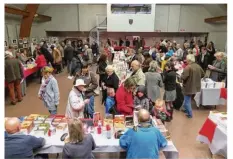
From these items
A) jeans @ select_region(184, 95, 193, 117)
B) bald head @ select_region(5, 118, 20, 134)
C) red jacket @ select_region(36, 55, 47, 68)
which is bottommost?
jeans @ select_region(184, 95, 193, 117)

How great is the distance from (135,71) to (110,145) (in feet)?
6.24

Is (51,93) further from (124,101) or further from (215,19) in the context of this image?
(215,19)

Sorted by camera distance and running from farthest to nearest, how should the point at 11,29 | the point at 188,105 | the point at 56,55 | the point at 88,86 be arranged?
the point at 11,29, the point at 56,55, the point at 188,105, the point at 88,86

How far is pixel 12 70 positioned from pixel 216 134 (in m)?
4.32

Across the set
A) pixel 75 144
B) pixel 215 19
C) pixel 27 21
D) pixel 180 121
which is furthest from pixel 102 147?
pixel 215 19

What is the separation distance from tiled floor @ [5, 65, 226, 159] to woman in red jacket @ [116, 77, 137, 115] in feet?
3.45

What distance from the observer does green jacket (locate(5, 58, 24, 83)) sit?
502 centimetres

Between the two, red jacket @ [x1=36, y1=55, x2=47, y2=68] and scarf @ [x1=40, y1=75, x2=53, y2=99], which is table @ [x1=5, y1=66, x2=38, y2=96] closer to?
red jacket @ [x1=36, y1=55, x2=47, y2=68]

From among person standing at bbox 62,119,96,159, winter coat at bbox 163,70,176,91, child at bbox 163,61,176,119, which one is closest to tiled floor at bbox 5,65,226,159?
child at bbox 163,61,176,119

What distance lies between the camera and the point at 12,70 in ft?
16.5

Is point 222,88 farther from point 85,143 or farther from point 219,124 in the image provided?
point 85,143

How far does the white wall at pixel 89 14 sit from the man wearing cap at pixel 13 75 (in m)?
8.99

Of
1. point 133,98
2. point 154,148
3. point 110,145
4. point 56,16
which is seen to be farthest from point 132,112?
point 56,16

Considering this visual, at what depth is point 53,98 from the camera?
3506mm
